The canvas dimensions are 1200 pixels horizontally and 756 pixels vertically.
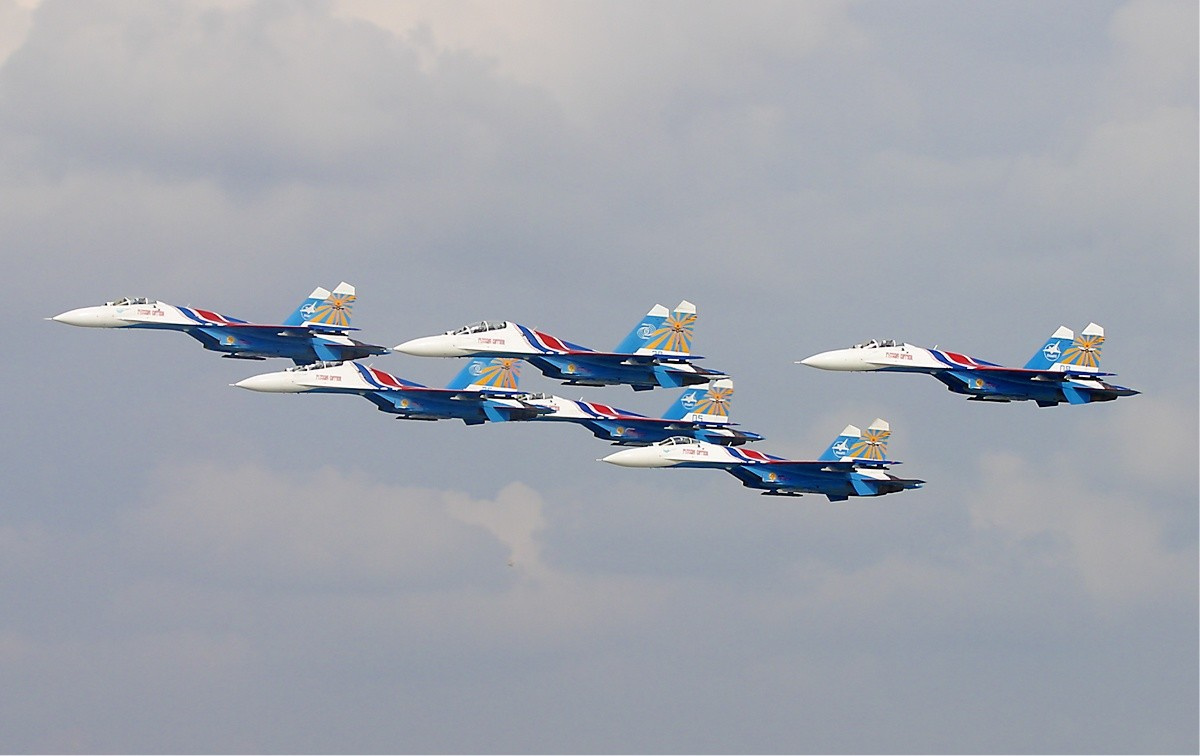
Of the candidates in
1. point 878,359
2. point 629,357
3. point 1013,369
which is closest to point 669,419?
point 629,357

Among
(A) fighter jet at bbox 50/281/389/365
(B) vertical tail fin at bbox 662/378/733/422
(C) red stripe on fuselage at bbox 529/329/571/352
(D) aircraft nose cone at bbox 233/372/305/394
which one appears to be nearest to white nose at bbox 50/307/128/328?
(A) fighter jet at bbox 50/281/389/365

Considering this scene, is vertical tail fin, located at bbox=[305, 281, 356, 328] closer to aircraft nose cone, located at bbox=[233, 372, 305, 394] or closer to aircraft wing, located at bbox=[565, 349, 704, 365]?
aircraft nose cone, located at bbox=[233, 372, 305, 394]

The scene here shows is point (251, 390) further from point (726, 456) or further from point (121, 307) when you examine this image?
point (726, 456)

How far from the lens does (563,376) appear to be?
140 m

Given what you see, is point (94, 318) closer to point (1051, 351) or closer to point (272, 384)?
point (272, 384)

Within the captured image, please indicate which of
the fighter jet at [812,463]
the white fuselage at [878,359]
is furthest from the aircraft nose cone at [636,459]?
the white fuselage at [878,359]

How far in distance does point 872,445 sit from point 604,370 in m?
18.2

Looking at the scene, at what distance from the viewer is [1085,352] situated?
452 ft

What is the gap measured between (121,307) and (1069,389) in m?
61.4

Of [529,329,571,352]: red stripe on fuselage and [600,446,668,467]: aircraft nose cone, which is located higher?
[529,329,571,352]: red stripe on fuselage

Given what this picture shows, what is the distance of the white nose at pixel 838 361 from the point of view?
5349 inches

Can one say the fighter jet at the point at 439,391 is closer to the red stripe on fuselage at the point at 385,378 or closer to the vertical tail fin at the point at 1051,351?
the red stripe on fuselage at the point at 385,378

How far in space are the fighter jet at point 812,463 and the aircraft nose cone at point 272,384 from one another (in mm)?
20724

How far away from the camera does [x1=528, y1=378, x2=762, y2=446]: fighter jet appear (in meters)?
148
